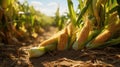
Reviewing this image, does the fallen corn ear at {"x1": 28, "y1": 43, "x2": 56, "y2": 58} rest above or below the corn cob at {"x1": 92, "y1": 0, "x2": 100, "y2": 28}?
below

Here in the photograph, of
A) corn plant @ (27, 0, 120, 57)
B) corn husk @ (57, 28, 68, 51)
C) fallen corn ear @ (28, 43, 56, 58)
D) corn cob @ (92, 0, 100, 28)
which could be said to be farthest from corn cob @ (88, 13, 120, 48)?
fallen corn ear @ (28, 43, 56, 58)

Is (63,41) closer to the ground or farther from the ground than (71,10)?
closer to the ground

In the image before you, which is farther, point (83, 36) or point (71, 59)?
point (83, 36)

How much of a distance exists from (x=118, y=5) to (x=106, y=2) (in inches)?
5.2

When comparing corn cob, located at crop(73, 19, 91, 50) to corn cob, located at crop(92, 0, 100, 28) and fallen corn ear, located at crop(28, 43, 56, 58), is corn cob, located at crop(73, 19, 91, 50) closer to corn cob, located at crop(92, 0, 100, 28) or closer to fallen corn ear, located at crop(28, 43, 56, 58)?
corn cob, located at crop(92, 0, 100, 28)

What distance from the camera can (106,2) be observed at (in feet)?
7.32

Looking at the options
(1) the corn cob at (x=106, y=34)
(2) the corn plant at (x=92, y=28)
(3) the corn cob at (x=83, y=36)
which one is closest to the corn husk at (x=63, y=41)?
(2) the corn plant at (x=92, y=28)

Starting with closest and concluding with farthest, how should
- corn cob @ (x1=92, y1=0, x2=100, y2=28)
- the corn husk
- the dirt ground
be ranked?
the dirt ground
corn cob @ (x1=92, y1=0, x2=100, y2=28)
the corn husk

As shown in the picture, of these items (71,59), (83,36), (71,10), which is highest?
(71,10)

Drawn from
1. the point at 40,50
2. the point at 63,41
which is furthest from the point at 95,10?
the point at 40,50

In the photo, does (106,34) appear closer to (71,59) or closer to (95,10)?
(95,10)

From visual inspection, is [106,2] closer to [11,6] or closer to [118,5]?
[118,5]

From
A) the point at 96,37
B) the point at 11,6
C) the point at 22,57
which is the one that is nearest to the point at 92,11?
the point at 96,37

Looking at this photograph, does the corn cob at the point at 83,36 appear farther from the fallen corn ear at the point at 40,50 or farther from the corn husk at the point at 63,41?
the fallen corn ear at the point at 40,50
